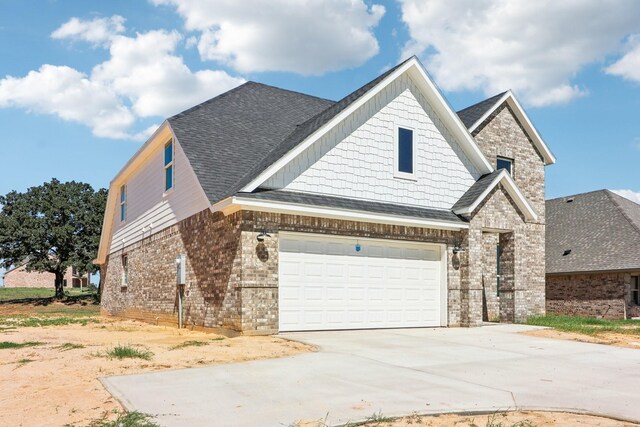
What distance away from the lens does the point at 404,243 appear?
17.5m

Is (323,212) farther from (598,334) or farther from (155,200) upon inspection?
(155,200)

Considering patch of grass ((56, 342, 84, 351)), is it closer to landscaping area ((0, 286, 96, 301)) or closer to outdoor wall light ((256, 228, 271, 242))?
outdoor wall light ((256, 228, 271, 242))

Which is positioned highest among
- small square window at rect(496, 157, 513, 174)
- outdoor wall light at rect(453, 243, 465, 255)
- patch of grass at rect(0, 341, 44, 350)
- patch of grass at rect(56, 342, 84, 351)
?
small square window at rect(496, 157, 513, 174)

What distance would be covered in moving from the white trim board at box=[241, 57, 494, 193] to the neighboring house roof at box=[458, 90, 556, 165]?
11.4 ft

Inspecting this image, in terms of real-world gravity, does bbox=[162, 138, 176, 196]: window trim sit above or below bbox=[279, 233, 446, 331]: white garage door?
above

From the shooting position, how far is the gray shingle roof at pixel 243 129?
16328 mm

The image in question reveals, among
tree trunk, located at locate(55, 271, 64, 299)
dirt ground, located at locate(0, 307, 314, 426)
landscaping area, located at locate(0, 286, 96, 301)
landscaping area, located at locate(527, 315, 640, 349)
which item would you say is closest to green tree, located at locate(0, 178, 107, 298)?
tree trunk, located at locate(55, 271, 64, 299)

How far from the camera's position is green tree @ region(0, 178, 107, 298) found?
151 feet

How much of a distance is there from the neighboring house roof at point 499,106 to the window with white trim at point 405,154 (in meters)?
5.26

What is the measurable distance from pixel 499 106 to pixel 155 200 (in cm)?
1386

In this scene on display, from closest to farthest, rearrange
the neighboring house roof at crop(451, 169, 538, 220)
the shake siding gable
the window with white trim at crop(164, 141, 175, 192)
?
the shake siding gable → the neighboring house roof at crop(451, 169, 538, 220) → the window with white trim at crop(164, 141, 175, 192)

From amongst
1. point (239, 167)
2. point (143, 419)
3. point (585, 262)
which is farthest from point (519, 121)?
point (143, 419)

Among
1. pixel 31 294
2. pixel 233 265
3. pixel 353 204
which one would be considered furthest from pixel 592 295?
pixel 31 294

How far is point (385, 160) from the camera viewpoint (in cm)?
1759
